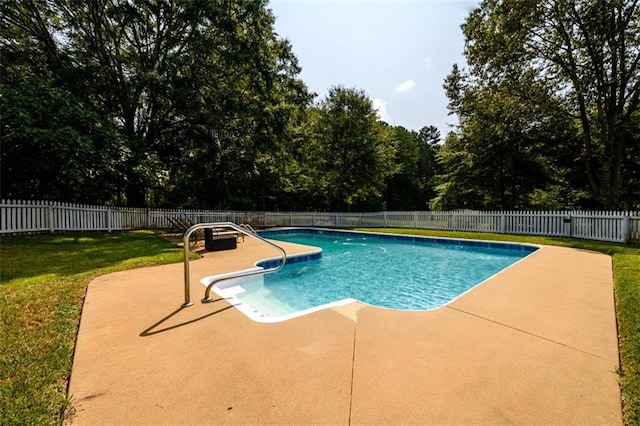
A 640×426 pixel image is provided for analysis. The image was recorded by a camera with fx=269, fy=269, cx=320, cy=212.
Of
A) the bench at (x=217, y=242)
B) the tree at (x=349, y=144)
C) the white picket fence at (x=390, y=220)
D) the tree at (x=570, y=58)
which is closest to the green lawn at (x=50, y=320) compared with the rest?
the bench at (x=217, y=242)

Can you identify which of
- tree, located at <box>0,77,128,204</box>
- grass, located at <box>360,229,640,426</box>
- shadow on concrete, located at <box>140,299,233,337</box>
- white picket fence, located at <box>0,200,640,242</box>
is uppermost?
tree, located at <box>0,77,128,204</box>

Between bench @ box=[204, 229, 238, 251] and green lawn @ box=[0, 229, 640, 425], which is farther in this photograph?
bench @ box=[204, 229, 238, 251]

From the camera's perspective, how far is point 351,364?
2.17m

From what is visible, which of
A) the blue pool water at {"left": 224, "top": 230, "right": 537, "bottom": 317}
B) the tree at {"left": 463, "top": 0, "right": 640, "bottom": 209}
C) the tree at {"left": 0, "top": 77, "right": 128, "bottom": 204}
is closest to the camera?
the blue pool water at {"left": 224, "top": 230, "right": 537, "bottom": 317}

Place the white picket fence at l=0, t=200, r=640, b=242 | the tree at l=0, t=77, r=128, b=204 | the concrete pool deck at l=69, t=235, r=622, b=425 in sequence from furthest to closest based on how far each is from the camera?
the white picket fence at l=0, t=200, r=640, b=242 → the tree at l=0, t=77, r=128, b=204 → the concrete pool deck at l=69, t=235, r=622, b=425

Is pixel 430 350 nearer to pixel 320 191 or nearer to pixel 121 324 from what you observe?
pixel 121 324

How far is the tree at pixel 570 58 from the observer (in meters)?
10.3

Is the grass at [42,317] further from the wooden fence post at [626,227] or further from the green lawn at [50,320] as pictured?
the wooden fence post at [626,227]

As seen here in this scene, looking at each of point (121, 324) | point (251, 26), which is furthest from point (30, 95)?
point (121, 324)

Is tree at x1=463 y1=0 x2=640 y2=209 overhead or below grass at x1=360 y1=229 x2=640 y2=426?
overhead

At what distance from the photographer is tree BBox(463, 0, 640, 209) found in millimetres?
10344

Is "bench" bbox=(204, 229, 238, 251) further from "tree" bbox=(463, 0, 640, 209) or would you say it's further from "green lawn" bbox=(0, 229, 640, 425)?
"tree" bbox=(463, 0, 640, 209)

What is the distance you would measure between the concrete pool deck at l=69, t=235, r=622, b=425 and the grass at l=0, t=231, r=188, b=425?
0.13 meters

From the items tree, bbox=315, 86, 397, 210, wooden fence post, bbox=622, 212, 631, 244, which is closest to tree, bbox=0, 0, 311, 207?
tree, bbox=315, 86, 397, 210
